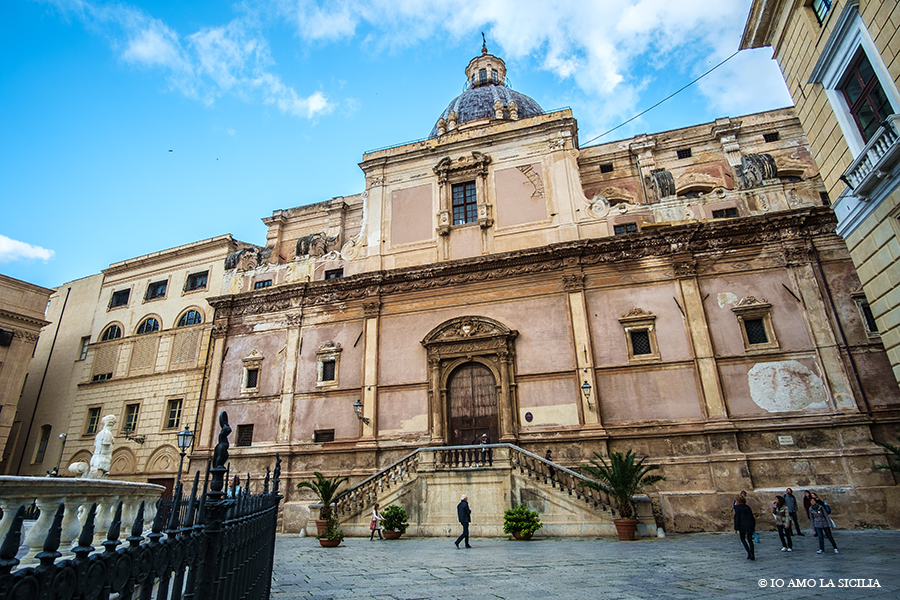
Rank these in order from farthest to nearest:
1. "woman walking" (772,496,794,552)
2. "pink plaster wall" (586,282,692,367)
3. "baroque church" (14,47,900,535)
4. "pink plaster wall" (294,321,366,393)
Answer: "pink plaster wall" (294,321,366,393) → "pink plaster wall" (586,282,692,367) → "baroque church" (14,47,900,535) → "woman walking" (772,496,794,552)

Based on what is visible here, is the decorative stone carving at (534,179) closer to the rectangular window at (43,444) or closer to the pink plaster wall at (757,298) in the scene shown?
the pink plaster wall at (757,298)

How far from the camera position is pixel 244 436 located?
73.0ft

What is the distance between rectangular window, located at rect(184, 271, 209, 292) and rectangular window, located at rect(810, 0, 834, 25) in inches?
1061

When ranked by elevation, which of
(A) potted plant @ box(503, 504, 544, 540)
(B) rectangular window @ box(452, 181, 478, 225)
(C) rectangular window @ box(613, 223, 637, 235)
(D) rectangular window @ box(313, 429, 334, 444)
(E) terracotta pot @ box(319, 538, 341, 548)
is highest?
(B) rectangular window @ box(452, 181, 478, 225)

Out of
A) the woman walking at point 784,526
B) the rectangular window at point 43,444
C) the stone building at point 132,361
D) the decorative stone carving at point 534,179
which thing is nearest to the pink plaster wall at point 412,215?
the decorative stone carving at point 534,179

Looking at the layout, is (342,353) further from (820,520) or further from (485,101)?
(485,101)

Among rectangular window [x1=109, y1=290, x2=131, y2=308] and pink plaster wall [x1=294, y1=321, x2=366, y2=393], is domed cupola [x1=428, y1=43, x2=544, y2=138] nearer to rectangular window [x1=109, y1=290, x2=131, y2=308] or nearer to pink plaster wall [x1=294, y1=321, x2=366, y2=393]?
pink plaster wall [x1=294, y1=321, x2=366, y2=393]

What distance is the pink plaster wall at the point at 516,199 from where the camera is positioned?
22.1 metres

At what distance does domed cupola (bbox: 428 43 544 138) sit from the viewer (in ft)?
106

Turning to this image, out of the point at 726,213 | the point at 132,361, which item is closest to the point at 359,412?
the point at 132,361

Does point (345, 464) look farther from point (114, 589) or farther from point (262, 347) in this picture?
point (114, 589)

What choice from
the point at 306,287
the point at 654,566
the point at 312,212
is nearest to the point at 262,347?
the point at 306,287

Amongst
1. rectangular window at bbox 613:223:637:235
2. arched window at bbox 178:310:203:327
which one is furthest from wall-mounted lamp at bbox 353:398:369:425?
rectangular window at bbox 613:223:637:235

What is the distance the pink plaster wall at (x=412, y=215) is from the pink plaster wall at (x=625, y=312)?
7.96m
